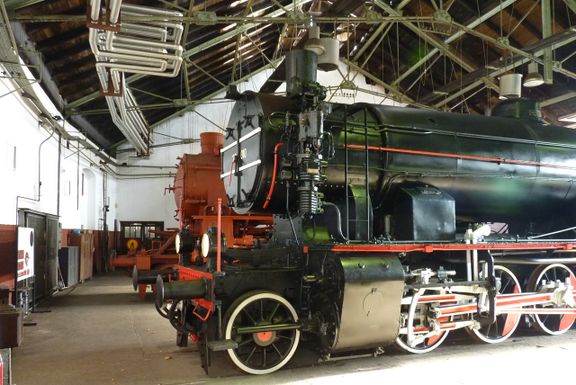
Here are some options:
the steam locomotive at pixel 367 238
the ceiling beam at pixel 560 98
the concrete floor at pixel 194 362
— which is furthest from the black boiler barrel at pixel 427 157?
the ceiling beam at pixel 560 98

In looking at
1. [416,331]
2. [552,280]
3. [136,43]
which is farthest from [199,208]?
[552,280]

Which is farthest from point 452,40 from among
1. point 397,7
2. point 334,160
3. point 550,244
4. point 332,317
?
point 332,317

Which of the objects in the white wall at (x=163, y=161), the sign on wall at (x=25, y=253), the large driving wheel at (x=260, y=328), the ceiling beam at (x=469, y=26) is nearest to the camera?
the large driving wheel at (x=260, y=328)

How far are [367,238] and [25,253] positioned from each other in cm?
602

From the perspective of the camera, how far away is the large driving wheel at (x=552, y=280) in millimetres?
6375

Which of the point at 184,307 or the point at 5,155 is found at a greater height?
the point at 5,155

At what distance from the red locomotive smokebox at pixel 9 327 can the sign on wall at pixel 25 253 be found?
162 inches

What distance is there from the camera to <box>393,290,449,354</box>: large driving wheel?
5.18 m

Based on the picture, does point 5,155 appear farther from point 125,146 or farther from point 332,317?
point 125,146

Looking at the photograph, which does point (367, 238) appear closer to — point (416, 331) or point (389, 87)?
point (416, 331)

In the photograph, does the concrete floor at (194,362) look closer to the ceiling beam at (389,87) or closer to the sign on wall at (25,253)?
the sign on wall at (25,253)

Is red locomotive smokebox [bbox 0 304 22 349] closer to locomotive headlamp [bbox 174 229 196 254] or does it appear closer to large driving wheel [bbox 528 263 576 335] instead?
locomotive headlamp [bbox 174 229 196 254]

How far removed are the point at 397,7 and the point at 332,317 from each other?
12774 mm

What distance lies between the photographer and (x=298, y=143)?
16.0 feet
